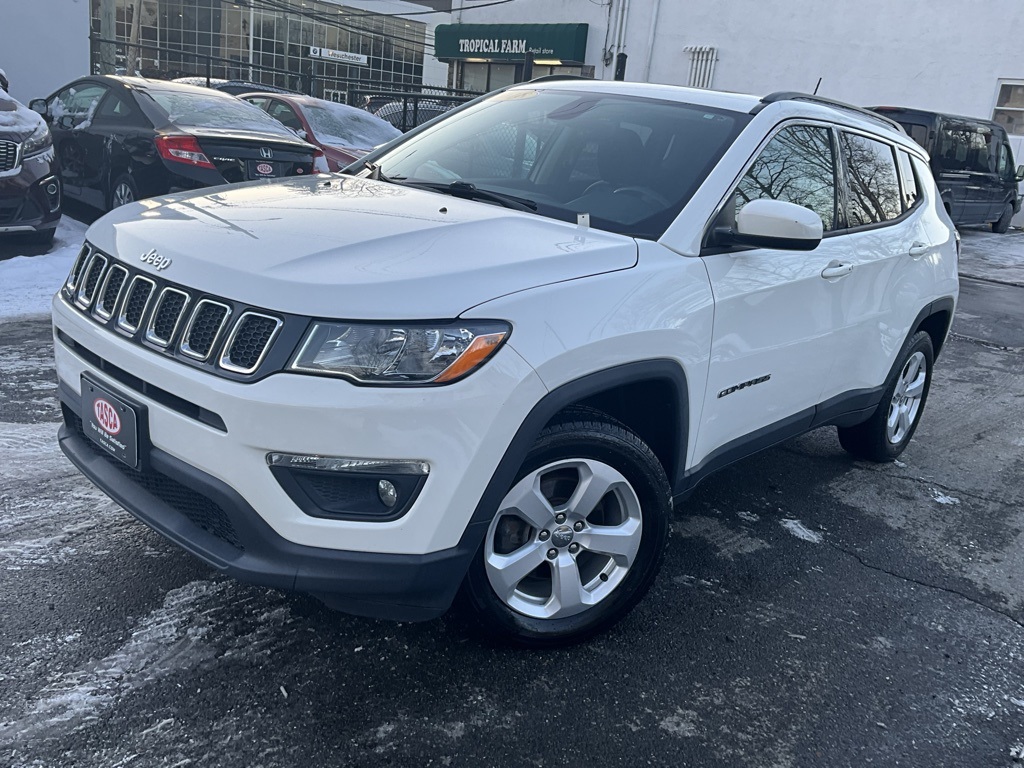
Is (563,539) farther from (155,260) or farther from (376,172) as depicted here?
(376,172)

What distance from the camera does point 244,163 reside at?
7914 millimetres

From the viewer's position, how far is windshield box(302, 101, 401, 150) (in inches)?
419

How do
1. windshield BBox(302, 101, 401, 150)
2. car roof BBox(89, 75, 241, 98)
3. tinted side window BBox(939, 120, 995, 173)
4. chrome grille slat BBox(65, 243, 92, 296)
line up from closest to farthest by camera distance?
chrome grille slat BBox(65, 243, 92, 296) → car roof BBox(89, 75, 241, 98) → windshield BBox(302, 101, 401, 150) → tinted side window BBox(939, 120, 995, 173)

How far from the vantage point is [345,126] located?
36.0 ft

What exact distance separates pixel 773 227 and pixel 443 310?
1302mm

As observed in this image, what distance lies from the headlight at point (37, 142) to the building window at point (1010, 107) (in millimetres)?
20201

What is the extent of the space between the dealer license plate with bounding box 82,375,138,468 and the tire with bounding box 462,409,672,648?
101 centimetres

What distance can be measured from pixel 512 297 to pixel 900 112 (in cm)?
1503

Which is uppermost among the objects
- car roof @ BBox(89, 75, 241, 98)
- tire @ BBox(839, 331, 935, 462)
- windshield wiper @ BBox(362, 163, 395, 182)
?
car roof @ BBox(89, 75, 241, 98)

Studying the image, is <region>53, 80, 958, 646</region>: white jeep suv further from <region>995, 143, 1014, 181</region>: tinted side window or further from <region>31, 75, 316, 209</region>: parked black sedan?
<region>995, 143, 1014, 181</region>: tinted side window

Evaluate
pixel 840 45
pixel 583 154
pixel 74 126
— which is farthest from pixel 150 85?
pixel 840 45

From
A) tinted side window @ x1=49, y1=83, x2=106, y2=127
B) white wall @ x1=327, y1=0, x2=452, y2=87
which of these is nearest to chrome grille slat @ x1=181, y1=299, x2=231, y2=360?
tinted side window @ x1=49, y1=83, x2=106, y2=127

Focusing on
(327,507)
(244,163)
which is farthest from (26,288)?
(327,507)

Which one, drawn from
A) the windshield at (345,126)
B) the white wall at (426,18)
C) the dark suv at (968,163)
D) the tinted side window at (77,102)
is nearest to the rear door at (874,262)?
the windshield at (345,126)
